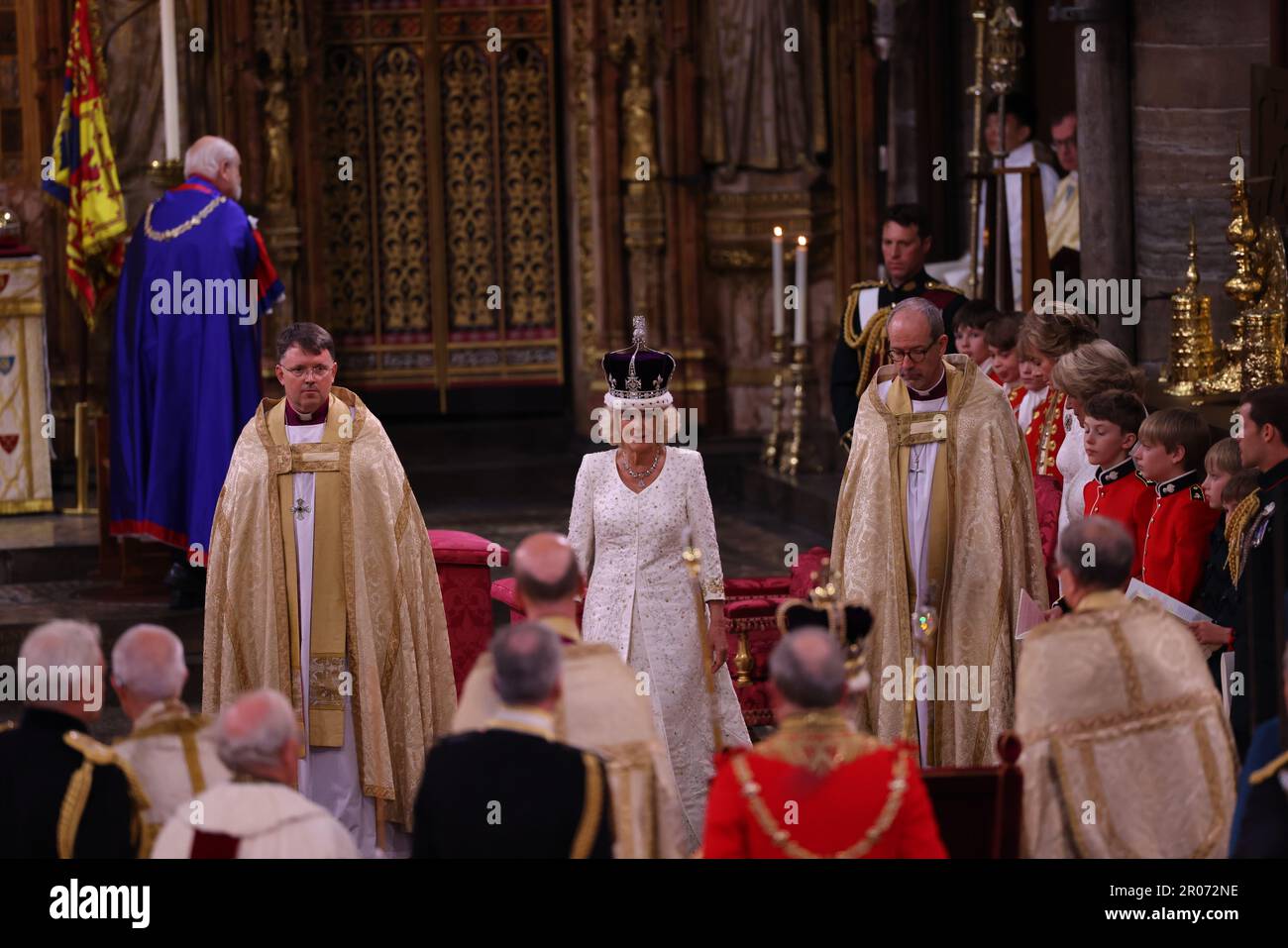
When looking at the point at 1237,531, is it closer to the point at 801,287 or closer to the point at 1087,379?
the point at 1087,379

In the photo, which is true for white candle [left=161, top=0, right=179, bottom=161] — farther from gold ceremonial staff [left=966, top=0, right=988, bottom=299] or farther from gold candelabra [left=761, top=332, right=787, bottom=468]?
gold candelabra [left=761, top=332, right=787, bottom=468]

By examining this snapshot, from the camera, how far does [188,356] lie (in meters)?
9.45

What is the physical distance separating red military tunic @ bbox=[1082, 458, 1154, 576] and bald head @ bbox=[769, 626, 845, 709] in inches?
110

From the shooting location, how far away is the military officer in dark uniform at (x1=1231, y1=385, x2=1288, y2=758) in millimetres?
5609

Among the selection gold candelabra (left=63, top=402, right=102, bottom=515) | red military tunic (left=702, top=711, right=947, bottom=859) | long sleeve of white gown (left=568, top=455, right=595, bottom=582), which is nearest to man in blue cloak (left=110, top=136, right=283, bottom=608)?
gold candelabra (left=63, top=402, right=102, bottom=515)

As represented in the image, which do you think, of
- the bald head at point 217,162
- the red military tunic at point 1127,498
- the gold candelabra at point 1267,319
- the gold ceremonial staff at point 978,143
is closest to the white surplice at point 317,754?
the red military tunic at point 1127,498

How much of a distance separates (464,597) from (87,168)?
3.61 metres

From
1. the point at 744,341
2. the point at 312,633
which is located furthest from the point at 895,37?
the point at 312,633

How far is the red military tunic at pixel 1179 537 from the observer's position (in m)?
6.81

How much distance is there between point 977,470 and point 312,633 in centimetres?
213

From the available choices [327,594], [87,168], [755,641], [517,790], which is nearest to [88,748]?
[517,790]

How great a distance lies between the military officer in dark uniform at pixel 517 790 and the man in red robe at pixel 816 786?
0.25 metres

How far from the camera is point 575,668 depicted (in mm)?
5129
